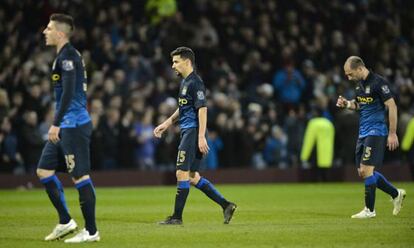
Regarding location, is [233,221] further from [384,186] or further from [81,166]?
[81,166]

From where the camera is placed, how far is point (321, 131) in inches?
971

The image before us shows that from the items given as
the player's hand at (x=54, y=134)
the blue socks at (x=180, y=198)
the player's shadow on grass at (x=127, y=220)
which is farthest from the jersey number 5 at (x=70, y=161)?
the player's shadow on grass at (x=127, y=220)

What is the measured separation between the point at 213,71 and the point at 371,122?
12.7 meters

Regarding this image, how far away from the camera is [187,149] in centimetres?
1242

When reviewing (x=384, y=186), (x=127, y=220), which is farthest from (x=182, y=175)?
(x=384, y=186)

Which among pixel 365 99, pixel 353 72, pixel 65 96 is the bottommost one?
pixel 365 99

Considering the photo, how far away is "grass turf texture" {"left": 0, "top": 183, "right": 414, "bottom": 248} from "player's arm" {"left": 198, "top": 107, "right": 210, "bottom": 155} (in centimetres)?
106

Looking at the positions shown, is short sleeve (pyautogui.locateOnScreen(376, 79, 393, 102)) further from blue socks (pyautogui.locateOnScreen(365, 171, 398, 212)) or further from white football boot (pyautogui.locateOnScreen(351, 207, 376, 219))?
white football boot (pyautogui.locateOnScreen(351, 207, 376, 219))

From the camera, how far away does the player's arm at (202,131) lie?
12.1 meters

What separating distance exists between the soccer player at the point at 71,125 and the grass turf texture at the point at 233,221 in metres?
0.50

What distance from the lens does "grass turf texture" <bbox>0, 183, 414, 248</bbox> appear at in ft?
33.5

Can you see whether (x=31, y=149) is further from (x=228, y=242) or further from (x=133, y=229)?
(x=228, y=242)

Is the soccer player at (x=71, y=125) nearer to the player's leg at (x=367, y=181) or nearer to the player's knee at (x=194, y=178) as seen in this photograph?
Result: the player's knee at (x=194, y=178)

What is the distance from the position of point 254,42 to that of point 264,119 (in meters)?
2.92
